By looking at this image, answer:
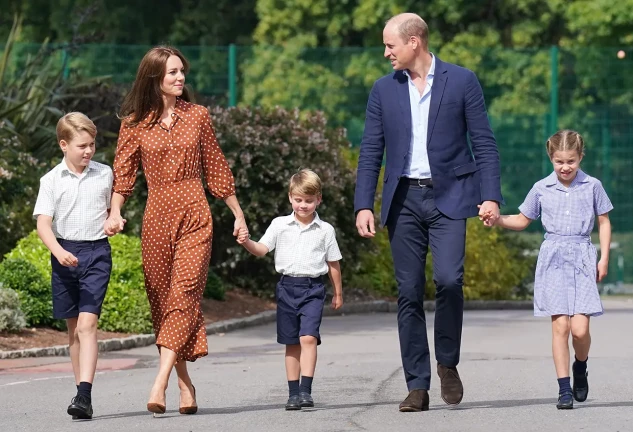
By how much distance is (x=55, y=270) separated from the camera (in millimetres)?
8289

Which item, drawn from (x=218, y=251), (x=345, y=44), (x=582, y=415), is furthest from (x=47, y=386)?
(x=345, y=44)

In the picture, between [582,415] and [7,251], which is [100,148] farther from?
[582,415]

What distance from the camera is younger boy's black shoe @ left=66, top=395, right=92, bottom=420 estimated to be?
26.2ft

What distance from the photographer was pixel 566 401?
8125mm

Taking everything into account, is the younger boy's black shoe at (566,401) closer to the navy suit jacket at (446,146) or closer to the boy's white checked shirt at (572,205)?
the boy's white checked shirt at (572,205)

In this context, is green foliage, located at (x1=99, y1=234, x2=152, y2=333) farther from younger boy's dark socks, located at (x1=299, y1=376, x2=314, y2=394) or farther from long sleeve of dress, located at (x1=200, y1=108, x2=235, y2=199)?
long sleeve of dress, located at (x1=200, y1=108, x2=235, y2=199)

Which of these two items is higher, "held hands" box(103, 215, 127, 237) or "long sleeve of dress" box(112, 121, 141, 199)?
"long sleeve of dress" box(112, 121, 141, 199)

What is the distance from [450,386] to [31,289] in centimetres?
578

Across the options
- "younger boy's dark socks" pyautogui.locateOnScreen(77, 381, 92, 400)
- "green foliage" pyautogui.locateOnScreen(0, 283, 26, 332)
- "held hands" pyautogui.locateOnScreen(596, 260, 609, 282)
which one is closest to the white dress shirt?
"held hands" pyautogui.locateOnScreen(596, 260, 609, 282)

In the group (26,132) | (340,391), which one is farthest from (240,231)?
(26,132)

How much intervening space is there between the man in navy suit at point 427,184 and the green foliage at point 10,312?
16.3 ft

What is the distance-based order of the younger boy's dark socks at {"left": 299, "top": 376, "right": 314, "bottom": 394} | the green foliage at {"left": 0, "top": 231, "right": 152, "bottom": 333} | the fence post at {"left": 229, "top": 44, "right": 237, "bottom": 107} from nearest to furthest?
the younger boy's dark socks at {"left": 299, "top": 376, "right": 314, "bottom": 394} < the green foliage at {"left": 0, "top": 231, "right": 152, "bottom": 333} < the fence post at {"left": 229, "top": 44, "right": 237, "bottom": 107}

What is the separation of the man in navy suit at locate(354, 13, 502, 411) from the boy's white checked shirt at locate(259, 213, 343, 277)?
43 centimetres

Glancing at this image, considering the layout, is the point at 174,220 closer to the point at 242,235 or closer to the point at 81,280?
the point at 242,235
